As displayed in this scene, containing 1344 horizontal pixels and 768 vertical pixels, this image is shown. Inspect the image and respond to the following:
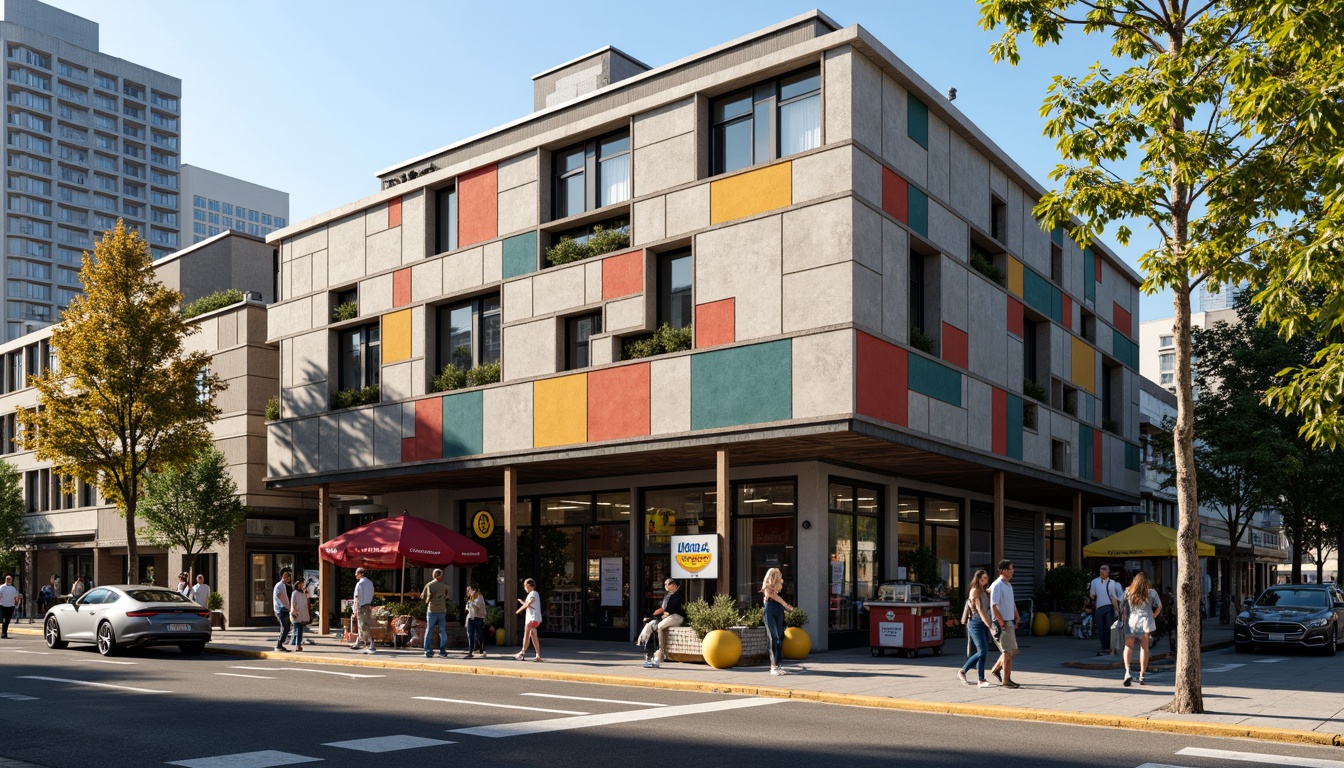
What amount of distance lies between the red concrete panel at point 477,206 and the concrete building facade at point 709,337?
70 mm

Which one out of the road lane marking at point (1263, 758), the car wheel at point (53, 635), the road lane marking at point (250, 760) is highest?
the road lane marking at point (250, 760)

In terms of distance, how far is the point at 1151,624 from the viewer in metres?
17.6

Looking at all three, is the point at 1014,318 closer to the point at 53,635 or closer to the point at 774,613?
the point at 774,613

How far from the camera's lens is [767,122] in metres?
23.6

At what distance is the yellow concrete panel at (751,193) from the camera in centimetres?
2283

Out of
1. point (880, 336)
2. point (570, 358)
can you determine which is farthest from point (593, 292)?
point (880, 336)

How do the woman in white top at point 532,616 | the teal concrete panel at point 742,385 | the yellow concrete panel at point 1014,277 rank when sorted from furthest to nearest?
the yellow concrete panel at point 1014,277, the woman in white top at point 532,616, the teal concrete panel at point 742,385

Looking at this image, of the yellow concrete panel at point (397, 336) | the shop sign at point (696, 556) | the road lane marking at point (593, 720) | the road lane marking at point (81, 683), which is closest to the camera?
the road lane marking at point (593, 720)

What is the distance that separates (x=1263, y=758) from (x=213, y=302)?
3602 cm

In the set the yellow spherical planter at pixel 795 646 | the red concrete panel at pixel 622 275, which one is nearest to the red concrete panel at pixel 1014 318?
the red concrete panel at pixel 622 275

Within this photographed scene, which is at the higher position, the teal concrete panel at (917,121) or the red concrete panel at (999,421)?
the teal concrete panel at (917,121)

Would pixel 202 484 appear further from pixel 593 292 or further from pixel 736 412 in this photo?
pixel 736 412

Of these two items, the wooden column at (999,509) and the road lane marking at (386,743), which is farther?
the wooden column at (999,509)

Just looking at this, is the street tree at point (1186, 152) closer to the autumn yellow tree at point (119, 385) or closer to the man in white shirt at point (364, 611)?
the man in white shirt at point (364, 611)
